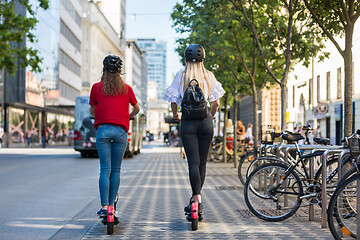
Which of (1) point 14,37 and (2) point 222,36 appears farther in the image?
(1) point 14,37

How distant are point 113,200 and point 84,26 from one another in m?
81.9

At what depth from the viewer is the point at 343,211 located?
17.1 ft

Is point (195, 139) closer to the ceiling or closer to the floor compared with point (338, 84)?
closer to the floor

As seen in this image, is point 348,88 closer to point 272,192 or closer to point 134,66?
point 272,192

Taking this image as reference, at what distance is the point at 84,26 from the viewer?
282ft

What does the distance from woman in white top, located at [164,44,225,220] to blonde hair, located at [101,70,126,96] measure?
21.8 inches

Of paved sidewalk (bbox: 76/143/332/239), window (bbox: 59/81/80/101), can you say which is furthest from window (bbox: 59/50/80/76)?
paved sidewalk (bbox: 76/143/332/239)

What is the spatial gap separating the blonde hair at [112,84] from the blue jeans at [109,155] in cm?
37

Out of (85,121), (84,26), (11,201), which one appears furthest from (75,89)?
(11,201)

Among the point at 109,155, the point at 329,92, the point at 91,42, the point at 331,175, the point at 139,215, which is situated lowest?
the point at 139,215

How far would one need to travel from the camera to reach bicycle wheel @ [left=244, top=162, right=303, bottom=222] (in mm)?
7164

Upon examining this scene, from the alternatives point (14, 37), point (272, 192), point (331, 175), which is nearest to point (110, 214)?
point (272, 192)

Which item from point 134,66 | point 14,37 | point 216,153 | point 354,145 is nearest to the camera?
point 354,145

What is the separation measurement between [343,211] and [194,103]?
205 centimetres
